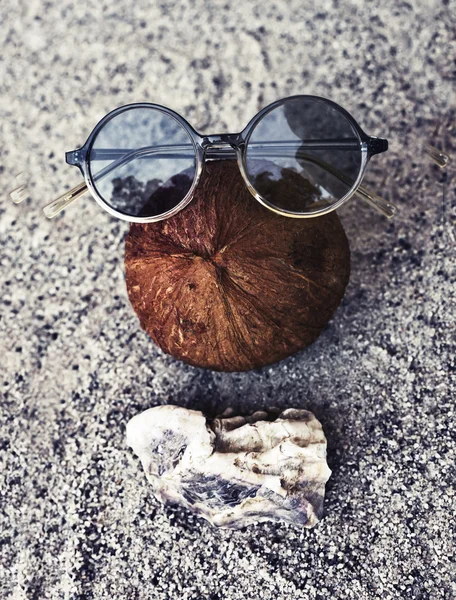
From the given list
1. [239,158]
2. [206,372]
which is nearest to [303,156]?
[239,158]

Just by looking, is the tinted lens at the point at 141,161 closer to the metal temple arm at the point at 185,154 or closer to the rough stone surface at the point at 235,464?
the metal temple arm at the point at 185,154

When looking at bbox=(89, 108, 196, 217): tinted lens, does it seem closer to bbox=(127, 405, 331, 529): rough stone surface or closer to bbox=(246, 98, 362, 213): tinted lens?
bbox=(246, 98, 362, 213): tinted lens

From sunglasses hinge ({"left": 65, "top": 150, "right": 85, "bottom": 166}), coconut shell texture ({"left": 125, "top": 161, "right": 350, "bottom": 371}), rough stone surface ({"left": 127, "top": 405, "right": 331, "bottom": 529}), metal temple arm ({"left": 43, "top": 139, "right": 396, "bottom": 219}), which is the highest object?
sunglasses hinge ({"left": 65, "top": 150, "right": 85, "bottom": 166})

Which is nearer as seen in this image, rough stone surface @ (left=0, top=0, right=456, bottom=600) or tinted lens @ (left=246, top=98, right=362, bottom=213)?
tinted lens @ (left=246, top=98, right=362, bottom=213)

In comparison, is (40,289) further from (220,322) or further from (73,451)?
(220,322)

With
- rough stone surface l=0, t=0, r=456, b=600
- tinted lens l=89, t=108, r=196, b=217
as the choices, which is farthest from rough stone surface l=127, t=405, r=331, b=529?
tinted lens l=89, t=108, r=196, b=217

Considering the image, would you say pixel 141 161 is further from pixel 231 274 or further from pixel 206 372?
pixel 206 372

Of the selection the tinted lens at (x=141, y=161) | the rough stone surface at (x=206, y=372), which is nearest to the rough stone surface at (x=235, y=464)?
the rough stone surface at (x=206, y=372)
